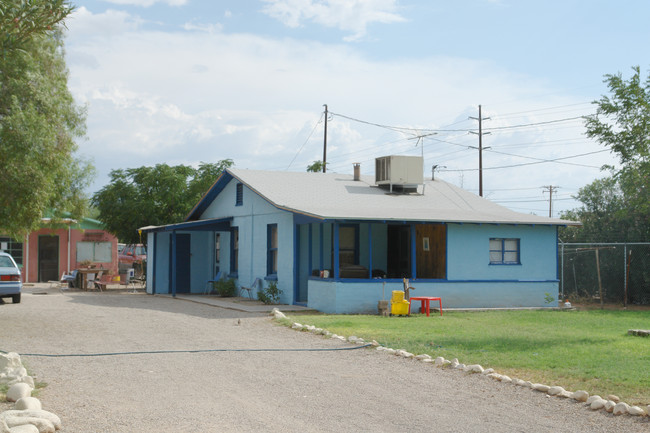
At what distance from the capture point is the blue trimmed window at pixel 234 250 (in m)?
25.2

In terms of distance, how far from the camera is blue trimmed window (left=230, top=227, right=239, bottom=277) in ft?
82.8

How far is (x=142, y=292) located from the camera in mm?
28672

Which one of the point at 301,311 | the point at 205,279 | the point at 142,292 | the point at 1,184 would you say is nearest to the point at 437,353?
the point at 301,311

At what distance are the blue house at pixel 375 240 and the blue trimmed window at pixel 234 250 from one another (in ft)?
0.15

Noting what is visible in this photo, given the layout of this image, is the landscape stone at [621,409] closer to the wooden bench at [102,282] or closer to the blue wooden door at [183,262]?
the blue wooden door at [183,262]

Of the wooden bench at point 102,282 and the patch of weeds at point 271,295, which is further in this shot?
the wooden bench at point 102,282

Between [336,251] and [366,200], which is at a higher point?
[366,200]

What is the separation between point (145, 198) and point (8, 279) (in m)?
11.4

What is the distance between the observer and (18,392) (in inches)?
294

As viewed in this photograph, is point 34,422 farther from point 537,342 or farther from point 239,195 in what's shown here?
point 239,195

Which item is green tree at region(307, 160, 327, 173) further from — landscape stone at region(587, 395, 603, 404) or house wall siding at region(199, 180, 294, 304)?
landscape stone at region(587, 395, 603, 404)

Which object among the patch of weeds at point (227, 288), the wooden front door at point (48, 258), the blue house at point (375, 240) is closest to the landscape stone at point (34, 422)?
the blue house at point (375, 240)

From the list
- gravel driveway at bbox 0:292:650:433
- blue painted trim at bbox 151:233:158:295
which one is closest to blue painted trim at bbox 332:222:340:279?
gravel driveway at bbox 0:292:650:433

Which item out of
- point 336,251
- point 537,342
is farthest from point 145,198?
Answer: point 537,342
